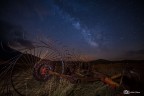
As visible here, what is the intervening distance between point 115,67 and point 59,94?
2943 millimetres

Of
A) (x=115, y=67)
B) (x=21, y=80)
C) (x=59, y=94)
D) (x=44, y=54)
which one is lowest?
(x=59, y=94)

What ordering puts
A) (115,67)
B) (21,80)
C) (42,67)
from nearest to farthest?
1. (42,67)
2. (21,80)
3. (115,67)

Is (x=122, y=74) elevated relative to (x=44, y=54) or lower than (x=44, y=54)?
lower

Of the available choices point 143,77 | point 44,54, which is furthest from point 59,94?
point 143,77

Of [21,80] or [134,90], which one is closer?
[134,90]

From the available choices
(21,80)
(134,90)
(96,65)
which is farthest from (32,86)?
(134,90)

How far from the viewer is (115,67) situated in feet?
A: 23.1

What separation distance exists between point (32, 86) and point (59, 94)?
1.18 meters

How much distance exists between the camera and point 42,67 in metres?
5.16

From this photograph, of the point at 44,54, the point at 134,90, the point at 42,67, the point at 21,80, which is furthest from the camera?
the point at 21,80

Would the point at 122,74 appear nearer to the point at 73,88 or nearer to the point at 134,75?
the point at 134,75

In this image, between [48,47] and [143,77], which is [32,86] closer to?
[48,47]

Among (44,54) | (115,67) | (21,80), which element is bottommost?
(21,80)

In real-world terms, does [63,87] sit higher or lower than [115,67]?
lower
